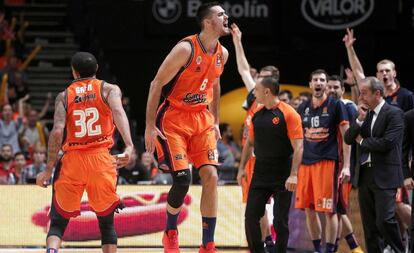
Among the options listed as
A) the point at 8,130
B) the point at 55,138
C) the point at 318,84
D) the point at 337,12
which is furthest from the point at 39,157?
the point at 337,12

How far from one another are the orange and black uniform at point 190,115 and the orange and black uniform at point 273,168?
0.92 meters

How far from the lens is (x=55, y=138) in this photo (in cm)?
991

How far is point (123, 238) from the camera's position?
47.9 feet

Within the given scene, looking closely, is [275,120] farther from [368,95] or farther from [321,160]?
[321,160]

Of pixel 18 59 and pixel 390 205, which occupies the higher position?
pixel 18 59

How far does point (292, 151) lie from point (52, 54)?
1325 cm

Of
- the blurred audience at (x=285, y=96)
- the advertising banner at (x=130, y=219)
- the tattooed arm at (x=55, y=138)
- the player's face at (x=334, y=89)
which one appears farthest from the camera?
the advertising banner at (x=130, y=219)

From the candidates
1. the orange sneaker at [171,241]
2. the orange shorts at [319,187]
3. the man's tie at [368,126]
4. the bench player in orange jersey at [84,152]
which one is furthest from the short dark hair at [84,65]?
the orange shorts at [319,187]

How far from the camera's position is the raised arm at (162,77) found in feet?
34.0

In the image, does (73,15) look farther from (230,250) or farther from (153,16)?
(230,250)

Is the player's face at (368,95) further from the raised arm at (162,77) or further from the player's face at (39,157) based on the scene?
the player's face at (39,157)

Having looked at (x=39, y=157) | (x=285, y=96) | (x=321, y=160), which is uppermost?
(x=285, y=96)

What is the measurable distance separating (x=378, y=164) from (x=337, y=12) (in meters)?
11.0

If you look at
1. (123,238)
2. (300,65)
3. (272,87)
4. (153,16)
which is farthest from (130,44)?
(272,87)
